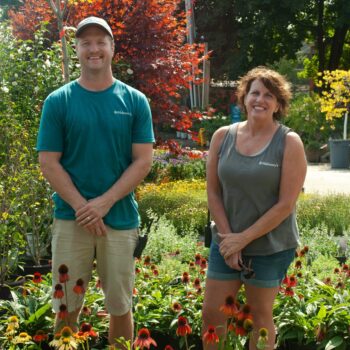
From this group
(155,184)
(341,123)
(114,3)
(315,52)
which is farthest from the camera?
(315,52)

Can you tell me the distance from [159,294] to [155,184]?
8.63 metres

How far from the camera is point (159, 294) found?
4.86 metres

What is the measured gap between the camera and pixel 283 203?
3479 millimetres

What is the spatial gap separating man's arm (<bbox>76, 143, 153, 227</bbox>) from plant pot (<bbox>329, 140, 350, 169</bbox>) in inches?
663

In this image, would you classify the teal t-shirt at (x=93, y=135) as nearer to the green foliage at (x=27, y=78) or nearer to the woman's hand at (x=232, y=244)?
the woman's hand at (x=232, y=244)

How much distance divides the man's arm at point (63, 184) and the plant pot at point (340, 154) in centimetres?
1705

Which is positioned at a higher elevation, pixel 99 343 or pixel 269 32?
pixel 269 32

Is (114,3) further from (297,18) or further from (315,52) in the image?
(315,52)

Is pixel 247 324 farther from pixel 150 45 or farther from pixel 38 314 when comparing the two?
pixel 150 45

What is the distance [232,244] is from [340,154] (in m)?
17.0

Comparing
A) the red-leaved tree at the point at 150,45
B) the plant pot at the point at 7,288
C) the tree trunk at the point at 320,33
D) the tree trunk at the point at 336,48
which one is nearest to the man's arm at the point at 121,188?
the plant pot at the point at 7,288

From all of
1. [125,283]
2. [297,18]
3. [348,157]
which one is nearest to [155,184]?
[348,157]

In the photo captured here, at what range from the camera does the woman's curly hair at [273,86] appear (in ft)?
11.9

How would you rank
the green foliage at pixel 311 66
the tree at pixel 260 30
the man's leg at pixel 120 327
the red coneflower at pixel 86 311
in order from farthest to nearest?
1. the green foliage at pixel 311 66
2. the tree at pixel 260 30
3. the red coneflower at pixel 86 311
4. the man's leg at pixel 120 327
